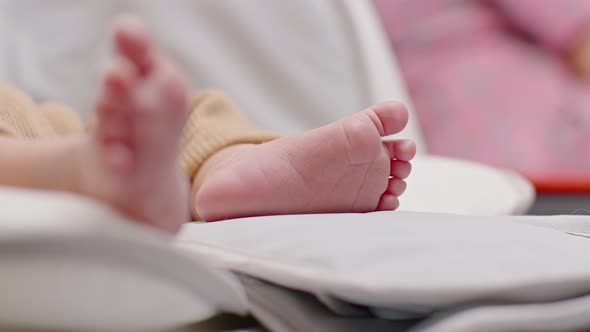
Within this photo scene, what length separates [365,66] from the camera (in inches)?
54.4

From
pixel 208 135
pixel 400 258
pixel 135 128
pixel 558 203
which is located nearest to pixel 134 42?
pixel 135 128

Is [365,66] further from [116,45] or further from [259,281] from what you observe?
[116,45]

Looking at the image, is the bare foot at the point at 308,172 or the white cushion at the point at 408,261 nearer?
the white cushion at the point at 408,261

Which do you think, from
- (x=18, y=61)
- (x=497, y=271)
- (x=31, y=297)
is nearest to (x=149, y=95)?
(x=31, y=297)

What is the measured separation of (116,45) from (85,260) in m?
0.12

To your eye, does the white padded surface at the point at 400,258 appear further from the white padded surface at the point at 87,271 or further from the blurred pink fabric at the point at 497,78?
the blurred pink fabric at the point at 497,78

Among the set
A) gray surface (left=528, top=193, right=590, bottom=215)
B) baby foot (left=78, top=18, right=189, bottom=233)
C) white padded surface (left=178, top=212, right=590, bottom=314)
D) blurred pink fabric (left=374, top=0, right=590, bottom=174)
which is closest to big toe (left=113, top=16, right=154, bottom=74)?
baby foot (left=78, top=18, right=189, bottom=233)

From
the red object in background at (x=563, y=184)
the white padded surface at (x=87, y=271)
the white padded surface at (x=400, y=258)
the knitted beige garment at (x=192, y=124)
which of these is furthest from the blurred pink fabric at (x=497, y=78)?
the white padded surface at (x=87, y=271)

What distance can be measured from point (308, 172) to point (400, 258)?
180 millimetres

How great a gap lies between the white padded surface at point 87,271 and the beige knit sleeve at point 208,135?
37cm

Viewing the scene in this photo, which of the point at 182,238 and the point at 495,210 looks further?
the point at 495,210

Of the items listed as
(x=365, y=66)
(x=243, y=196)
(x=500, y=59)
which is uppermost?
(x=500, y=59)

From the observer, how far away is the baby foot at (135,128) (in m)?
0.38

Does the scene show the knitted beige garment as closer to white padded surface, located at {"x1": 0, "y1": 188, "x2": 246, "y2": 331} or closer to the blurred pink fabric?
white padded surface, located at {"x1": 0, "y1": 188, "x2": 246, "y2": 331}
